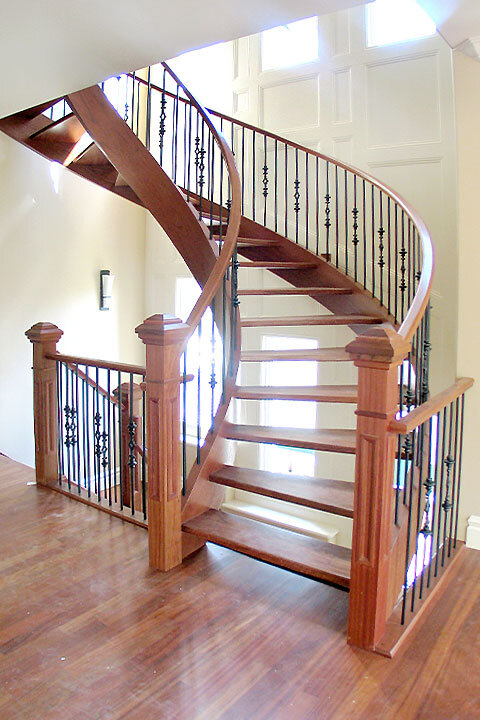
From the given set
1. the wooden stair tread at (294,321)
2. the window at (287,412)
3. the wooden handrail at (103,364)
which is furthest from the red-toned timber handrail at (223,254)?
the window at (287,412)

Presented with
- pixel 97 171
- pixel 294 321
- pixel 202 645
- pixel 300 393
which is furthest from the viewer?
pixel 97 171

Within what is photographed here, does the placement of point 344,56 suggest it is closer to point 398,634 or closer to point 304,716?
point 398,634

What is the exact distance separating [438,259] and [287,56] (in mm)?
2644

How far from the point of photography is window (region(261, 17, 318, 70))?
5543 mm

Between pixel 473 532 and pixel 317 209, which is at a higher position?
pixel 317 209

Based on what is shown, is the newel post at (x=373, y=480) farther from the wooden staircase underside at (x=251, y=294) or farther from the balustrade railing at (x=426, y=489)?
the wooden staircase underside at (x=251, y=294)

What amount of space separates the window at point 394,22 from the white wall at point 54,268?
3037 mm

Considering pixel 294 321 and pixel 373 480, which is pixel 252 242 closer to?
pixel 294 321

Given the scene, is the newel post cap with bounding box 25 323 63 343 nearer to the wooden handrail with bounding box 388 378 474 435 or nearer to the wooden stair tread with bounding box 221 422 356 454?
the wooden stair tread with bounding box 221 422 356 454

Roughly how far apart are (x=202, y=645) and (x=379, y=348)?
123 centimetres

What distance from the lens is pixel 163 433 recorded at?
258cm

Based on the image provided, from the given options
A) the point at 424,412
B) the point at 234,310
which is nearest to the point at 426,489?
the point at 424,412

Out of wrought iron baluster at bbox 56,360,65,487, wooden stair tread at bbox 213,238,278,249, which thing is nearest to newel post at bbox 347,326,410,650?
wrought iron baluster at bbox 56,360,65,487

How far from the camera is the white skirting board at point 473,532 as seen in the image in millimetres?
2850
